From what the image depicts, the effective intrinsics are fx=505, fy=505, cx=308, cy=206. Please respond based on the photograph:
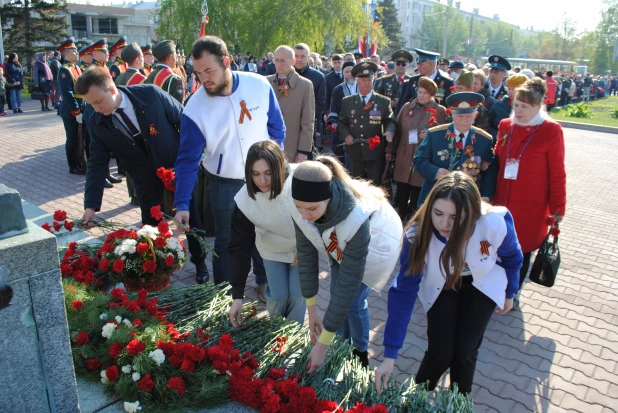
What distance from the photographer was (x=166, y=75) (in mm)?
6703

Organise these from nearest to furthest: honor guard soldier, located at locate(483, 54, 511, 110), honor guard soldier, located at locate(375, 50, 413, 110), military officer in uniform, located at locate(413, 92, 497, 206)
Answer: military officer in uniform, located at locate(413, 92, 497, 206) < honor guard soldier, located at locate(483, 54, 511, 110) < honor guard soldier, located at locate(375, 50, 413, 110)

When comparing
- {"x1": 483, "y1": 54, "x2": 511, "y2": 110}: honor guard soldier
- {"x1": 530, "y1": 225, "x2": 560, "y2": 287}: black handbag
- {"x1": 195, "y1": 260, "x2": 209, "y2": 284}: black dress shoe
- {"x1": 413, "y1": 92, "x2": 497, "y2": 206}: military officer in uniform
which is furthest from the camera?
{"x1": 483, "y1": 54, "x2": 511, "y2": 110}: honor guard soldier

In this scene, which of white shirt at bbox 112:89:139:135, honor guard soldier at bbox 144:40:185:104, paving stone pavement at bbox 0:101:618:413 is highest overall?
honor guard soldier at bbox 144:40:185:104

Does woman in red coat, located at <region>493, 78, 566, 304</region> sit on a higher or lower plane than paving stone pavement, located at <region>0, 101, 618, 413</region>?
higher

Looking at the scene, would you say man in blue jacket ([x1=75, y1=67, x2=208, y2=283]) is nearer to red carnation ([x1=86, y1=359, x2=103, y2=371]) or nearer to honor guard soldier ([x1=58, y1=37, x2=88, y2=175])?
red carnation ([x1=86, y1=359, x2=103, y2=371])

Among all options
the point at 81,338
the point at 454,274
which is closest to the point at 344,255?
the point at 454,274

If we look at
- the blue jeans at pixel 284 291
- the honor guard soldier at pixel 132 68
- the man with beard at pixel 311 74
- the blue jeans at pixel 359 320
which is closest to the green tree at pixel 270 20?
the man with beard at pixel 311 74

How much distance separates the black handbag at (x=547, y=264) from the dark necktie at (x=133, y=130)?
3.37 metres

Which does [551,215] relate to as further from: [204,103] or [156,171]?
[156,171]

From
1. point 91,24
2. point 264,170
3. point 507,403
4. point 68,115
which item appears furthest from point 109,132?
point 91,24

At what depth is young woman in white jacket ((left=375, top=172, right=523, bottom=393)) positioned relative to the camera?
2.48m

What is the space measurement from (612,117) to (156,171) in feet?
74.0

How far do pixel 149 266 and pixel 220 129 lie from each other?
112 cm

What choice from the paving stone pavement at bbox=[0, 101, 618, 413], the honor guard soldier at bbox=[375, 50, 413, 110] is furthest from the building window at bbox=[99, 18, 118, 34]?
the honor guard soldier at bbox=[375, 50, 413, 110]
